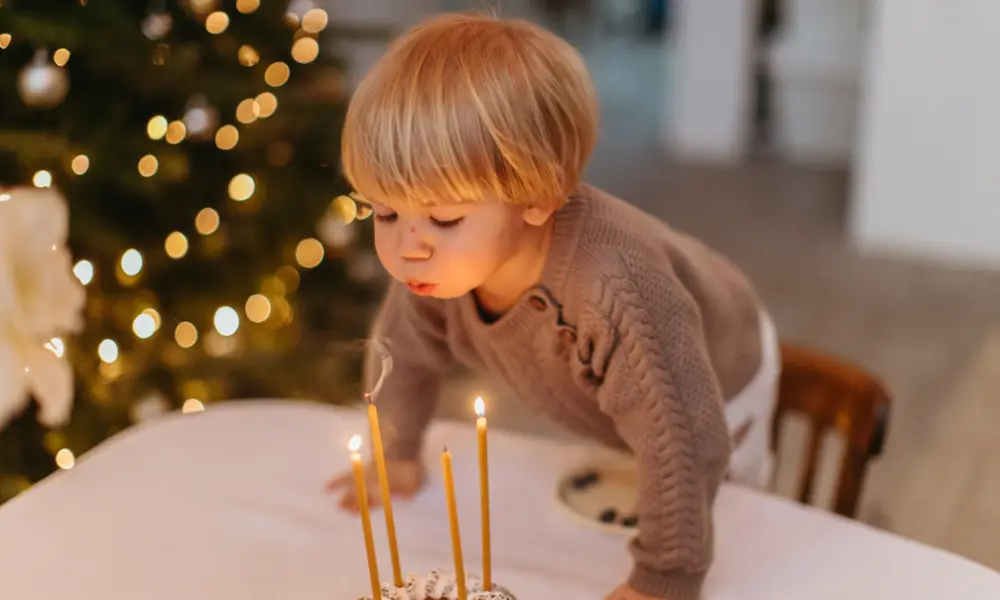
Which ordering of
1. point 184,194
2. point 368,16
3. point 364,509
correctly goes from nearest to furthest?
point 364,509
point 184,194
point 368,16

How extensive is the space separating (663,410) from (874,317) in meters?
2.14

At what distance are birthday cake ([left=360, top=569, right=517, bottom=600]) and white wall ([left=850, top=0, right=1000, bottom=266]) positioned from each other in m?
2.84

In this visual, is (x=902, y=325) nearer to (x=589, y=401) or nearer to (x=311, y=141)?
(x=311, y=141)

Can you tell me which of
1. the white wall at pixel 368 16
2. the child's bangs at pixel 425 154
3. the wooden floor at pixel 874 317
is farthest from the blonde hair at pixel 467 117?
the white wall at pixel 368 16

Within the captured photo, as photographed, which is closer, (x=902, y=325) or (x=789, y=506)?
(x=789, y=506)

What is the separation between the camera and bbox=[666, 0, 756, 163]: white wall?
416 centimetres

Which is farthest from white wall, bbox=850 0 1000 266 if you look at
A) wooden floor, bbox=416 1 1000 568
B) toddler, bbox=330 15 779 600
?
toddler, bbox=330 15 779 600

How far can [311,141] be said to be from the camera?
1928 millimetres

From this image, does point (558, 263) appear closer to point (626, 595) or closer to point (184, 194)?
point (626, 595)

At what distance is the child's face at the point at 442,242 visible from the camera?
800 mm

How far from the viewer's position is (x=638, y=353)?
2.86 ft

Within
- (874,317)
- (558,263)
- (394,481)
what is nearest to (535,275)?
(558,263)

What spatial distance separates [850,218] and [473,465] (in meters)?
2.78

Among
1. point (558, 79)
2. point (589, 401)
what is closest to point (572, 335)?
point (589, 401)
